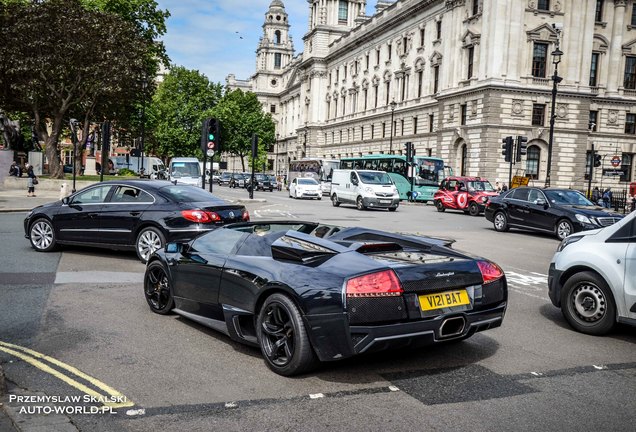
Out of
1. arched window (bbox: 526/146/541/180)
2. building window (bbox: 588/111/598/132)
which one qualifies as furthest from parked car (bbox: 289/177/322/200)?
building window (bbox: 588/111/598/132)

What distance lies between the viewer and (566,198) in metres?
17.4

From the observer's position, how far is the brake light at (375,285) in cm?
436

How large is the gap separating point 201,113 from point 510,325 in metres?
69.9

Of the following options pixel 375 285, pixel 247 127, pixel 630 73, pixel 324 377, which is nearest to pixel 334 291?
pixel 375 285

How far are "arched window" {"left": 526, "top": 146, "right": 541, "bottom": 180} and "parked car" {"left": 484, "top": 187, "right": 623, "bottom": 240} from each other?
31.4 metres

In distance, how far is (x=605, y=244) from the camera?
6.27 metres

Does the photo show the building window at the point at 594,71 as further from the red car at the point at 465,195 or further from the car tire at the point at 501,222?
the car tire at the point at 501,222

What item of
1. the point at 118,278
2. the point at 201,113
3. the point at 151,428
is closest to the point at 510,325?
the point at 151,428

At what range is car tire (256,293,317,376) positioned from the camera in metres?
4.53

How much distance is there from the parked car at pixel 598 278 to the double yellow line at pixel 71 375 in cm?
485

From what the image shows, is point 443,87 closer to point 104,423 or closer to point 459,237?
point 459,237

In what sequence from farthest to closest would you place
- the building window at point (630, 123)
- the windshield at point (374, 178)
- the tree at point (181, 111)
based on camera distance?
the tree at point (181, 111)
the building window at point (630, 123)
the windshield at point (374, 178)

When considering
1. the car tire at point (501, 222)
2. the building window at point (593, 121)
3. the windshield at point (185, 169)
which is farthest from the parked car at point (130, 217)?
the building window at point (593, 121)

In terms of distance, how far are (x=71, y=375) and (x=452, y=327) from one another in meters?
3.09
